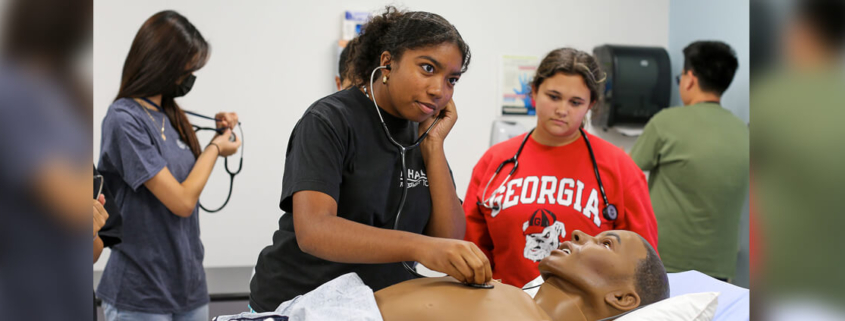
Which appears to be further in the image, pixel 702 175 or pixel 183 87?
pixel 702 175

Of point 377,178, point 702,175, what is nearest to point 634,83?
point 702,175

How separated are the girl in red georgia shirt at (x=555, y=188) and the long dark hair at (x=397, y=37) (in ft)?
1.85

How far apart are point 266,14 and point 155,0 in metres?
0.56

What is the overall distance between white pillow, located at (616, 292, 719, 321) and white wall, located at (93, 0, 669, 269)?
2.11 metres

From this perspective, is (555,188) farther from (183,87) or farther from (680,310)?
(183,87)

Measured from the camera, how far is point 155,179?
169 cm

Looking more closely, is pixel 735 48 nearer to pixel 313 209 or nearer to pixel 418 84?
pixel 418 84

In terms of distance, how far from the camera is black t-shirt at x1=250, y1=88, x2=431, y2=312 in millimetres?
1100

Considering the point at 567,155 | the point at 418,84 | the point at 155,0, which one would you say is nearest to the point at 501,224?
the point at 567,155

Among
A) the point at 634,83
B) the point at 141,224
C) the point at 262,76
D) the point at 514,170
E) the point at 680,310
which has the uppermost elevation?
the point at 262,76

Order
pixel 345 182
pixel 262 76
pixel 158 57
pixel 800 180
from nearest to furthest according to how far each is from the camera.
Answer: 1. pixel 800 180
2. pixel 345 182
3. pixel 158 57
4. pixel 262 76

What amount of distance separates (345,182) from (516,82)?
245cm

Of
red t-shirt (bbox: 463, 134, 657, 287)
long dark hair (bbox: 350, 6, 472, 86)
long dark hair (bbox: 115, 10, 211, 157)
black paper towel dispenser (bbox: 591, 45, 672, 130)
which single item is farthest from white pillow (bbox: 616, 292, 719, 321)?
black paper towel dispenser (bbox: 591, 45, 672, 130)

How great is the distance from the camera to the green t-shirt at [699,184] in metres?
2.48
